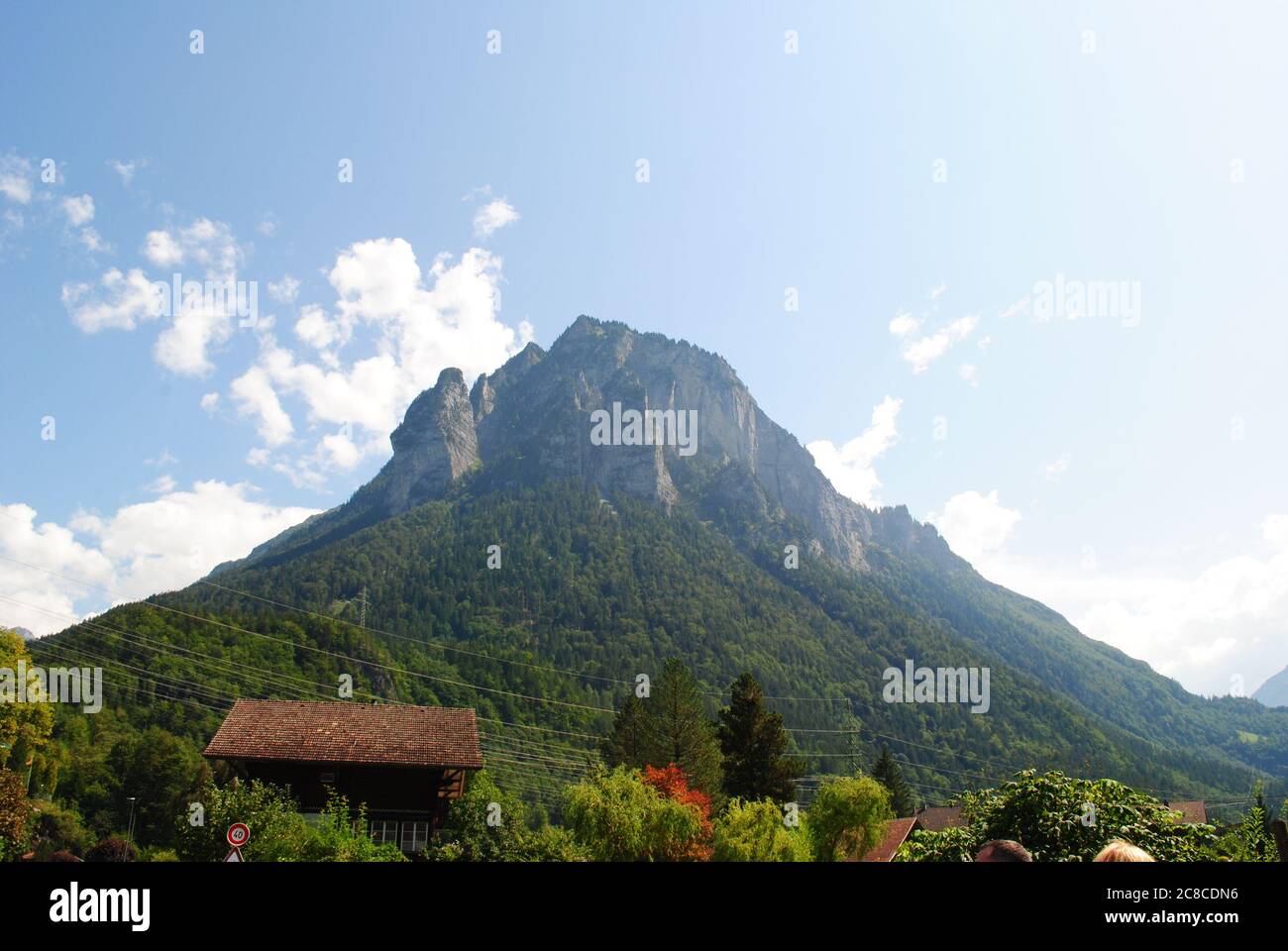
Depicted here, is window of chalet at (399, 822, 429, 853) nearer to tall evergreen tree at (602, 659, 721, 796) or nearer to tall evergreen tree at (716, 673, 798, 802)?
tall evergreen tree at (716, 673, 798, 802)

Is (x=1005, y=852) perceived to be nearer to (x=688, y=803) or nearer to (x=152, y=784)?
(x=688, y=803)

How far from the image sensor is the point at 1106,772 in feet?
523

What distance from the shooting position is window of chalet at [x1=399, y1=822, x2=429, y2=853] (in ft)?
115

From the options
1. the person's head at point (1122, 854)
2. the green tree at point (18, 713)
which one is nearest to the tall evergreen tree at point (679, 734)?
the green tree at point (18, 713)

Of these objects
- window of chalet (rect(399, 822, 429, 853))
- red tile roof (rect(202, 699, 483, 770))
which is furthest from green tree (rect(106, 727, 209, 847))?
window of chalet (rect(399, 822, 429, 853))

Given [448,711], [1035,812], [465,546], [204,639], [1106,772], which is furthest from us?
[465,546]

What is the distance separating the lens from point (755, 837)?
102 feet

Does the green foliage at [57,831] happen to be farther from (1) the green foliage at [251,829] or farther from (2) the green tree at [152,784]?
Answer: (1) the green foliage at [251,829]

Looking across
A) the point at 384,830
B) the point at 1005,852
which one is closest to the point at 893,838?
the point at 384,830

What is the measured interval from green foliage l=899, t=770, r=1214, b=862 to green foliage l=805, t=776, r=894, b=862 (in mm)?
24283

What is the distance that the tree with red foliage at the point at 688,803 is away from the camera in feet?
105
